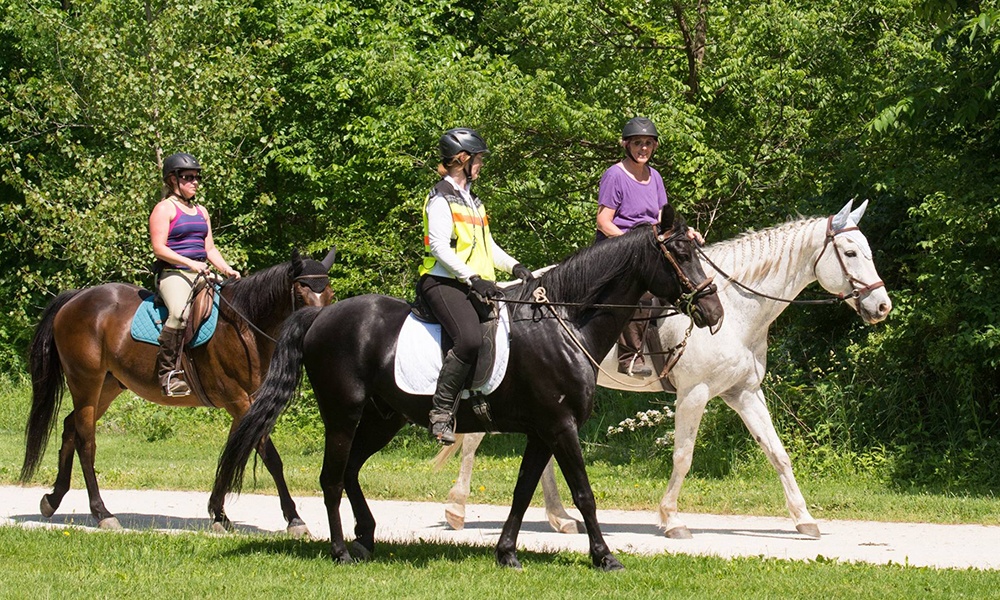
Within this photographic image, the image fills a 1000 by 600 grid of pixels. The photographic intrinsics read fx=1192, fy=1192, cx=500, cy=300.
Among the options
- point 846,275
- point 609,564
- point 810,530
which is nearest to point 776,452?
point 810,530

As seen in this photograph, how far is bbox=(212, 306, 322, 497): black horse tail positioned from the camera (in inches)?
328

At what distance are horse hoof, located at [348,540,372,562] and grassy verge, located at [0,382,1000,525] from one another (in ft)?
3.68

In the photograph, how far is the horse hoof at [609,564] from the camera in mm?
7880

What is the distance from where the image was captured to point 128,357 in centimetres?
1080

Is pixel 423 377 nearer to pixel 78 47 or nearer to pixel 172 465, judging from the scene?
pixel 172 465

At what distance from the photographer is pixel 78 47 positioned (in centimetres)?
1947

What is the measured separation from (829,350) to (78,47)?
12.9 meters

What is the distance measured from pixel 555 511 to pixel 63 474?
178 inches

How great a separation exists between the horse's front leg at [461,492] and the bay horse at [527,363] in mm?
1749

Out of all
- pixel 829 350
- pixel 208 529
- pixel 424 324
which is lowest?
pixel 208 529

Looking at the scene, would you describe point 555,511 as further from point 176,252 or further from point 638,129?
point 176,252

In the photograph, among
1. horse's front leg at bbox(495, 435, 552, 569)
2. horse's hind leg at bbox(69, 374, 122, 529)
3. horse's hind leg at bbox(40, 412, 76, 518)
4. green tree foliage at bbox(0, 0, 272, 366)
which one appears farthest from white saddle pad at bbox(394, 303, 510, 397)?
green tree foliage at bbox(0, 0, 272, 366)

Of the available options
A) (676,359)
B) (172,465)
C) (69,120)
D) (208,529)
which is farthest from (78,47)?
(676,359)

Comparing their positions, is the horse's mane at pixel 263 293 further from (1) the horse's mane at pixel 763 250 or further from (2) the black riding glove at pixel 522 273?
(1) the horse's mane at pixel 763 250
